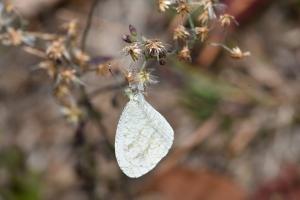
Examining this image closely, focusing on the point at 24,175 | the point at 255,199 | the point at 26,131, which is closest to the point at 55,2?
the point at 26,131

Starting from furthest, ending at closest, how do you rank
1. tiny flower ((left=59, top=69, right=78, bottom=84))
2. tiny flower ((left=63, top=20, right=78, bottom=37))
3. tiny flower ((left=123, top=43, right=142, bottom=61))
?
tiny flower ((left=63, top=20, right=78, bottom=37))
tiny flower ((left=59, top=69, right=78, bottom=84))
tiny flower ((left=123, top=43, right=142, bottom=61))

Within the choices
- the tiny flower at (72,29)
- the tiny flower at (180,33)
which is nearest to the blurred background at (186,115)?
the tiny flower at (72,29)

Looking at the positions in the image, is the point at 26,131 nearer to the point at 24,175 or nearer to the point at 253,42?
the point at 24,175

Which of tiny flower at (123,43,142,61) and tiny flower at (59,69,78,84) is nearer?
tiny flower at (123,43,142,61)

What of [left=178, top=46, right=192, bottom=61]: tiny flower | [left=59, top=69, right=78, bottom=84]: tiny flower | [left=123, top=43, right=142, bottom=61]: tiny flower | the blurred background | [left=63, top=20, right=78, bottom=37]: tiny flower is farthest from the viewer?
the blurred background

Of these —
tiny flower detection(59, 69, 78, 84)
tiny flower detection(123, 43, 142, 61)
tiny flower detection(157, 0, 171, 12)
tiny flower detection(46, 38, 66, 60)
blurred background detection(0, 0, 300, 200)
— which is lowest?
tiny flower detection(123, 43, 142, 61)

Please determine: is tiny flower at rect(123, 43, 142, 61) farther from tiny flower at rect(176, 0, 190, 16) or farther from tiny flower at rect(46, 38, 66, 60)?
tiny flower at rect(46, 38, 66, 60)

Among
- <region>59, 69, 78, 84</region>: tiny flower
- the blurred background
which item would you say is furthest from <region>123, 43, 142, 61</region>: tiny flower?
the blurred background
